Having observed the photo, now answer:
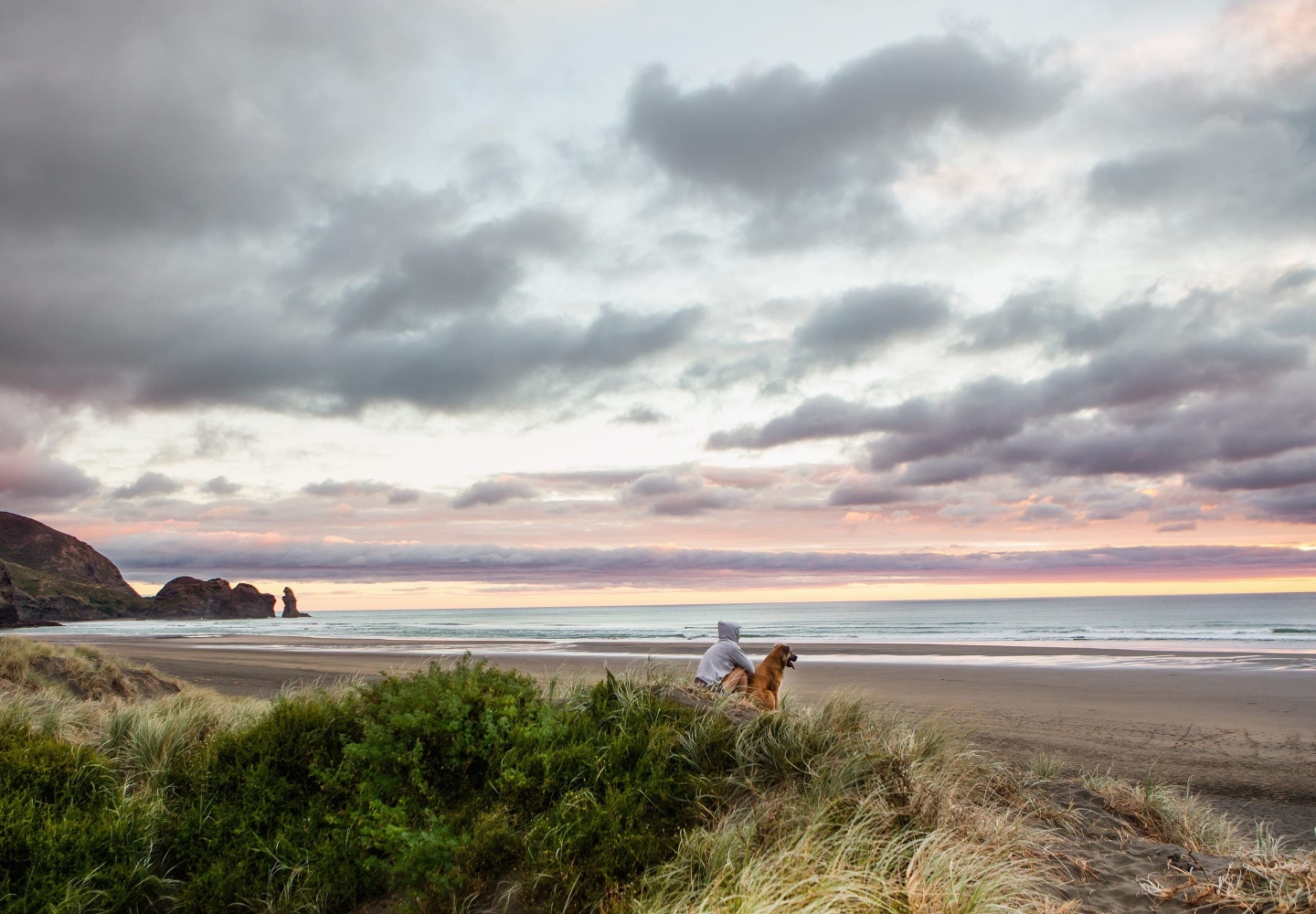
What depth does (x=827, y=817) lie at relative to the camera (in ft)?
15.6

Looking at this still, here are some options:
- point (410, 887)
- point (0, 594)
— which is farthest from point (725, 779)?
point (0, 594)

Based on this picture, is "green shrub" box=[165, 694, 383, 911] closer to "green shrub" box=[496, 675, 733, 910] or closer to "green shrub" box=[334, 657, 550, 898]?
"green shrub" box=[334, 657, 550, 898]

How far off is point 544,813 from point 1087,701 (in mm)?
16129

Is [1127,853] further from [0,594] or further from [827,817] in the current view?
[0,594]

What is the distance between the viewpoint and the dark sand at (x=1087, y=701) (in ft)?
32.3

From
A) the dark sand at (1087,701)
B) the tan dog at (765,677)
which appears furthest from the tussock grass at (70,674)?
the tan dog at (765,677)

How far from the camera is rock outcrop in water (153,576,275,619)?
395 feet

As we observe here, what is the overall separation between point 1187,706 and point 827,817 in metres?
15.4

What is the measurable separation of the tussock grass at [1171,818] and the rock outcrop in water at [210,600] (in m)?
136

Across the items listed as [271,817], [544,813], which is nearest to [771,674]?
[544,813]

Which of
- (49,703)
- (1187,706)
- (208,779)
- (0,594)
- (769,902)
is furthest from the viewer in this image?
(0,594)

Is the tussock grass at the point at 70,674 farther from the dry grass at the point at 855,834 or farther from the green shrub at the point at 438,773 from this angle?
the dry grass at the point at 855,834

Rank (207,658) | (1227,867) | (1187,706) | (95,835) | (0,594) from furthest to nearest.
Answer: (0,594) → (207,658) → (1187,706) → (95,835) → (1227,867)

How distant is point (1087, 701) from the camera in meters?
17.0
